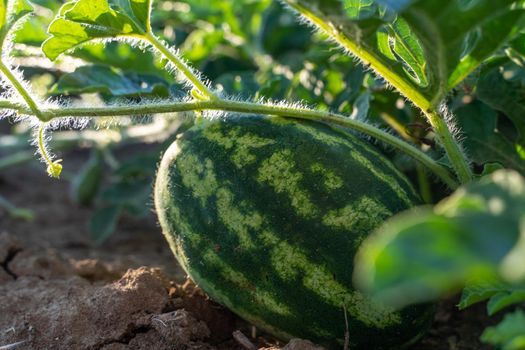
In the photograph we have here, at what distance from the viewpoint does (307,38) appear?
3.77 metres

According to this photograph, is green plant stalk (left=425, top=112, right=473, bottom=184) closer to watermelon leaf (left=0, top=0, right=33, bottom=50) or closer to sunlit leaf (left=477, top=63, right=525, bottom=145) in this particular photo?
sunlit leaf (left=477, top=63, right=525, bottom=145)

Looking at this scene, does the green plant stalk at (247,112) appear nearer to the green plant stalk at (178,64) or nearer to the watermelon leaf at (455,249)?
the green plant stalk at (178,64)

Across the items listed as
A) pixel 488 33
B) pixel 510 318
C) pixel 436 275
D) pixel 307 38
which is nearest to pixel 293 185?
pixel 488 33

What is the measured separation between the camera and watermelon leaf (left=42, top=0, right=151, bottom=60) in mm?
1828

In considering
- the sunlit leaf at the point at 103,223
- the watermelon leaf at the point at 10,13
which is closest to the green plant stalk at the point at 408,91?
the watermelon leaf at the point at 10,13

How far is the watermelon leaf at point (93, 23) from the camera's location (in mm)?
1828

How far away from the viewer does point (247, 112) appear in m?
1.97

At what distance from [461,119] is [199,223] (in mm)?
963

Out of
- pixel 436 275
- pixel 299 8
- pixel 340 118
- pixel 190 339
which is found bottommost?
pixel 190 339

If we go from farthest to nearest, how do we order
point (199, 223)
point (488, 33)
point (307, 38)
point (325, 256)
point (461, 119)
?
point (307, 38) < point (461, 119) < point (199, 223) < point (325, 256) < point (488, 33)

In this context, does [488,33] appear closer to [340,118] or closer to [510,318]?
[340,118]

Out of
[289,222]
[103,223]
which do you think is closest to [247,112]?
[289,222]

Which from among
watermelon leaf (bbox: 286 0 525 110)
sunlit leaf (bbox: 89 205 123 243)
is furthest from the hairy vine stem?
sunlit leaf (bbox: 89 205 123 243)

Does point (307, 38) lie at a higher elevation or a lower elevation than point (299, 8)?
lower
